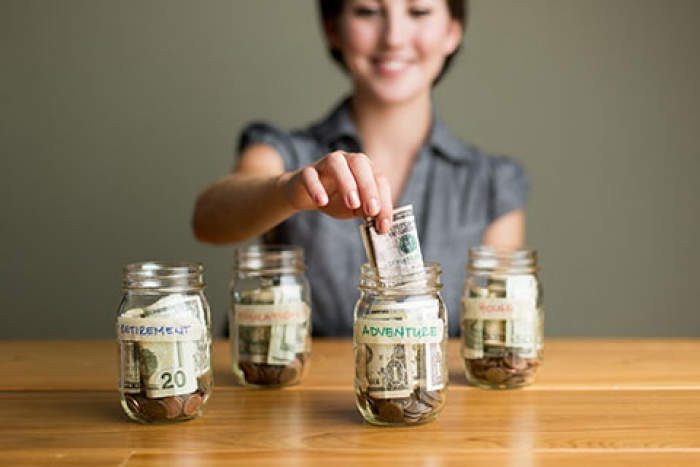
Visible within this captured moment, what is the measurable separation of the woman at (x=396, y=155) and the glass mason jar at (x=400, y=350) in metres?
0.99

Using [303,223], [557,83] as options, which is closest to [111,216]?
[303,223]

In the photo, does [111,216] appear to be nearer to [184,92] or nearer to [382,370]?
[184,92]

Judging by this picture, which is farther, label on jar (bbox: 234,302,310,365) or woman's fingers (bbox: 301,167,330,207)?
label on jar (bbox: 234,302,310,365)

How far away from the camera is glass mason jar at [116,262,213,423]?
1.04 metres

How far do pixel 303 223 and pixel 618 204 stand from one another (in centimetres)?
139

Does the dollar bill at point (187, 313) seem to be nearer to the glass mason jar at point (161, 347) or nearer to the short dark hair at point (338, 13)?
the glass mason jar at point (161, 347)

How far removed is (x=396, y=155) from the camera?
7.68 ft

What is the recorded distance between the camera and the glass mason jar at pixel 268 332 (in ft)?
4.10

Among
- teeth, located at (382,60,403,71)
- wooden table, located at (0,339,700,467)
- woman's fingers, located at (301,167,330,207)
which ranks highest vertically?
teeth, located at (382,60,403,71)

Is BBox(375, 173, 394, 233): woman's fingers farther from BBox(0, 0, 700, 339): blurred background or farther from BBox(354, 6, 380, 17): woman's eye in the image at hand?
BBox(0, 0, 700, 339): blurred background

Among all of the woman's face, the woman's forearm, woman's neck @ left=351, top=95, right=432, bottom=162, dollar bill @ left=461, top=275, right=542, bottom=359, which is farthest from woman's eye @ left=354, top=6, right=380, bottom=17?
dollar bill @ left=461, top=275, right=542, bottom=359

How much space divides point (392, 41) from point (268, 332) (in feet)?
3.54

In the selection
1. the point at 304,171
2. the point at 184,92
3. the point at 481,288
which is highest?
the point at 184,92

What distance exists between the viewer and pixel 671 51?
122 inches
